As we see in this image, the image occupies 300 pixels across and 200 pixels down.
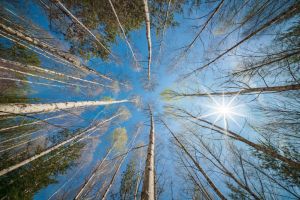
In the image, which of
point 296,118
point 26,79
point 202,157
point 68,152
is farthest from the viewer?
point 26,79

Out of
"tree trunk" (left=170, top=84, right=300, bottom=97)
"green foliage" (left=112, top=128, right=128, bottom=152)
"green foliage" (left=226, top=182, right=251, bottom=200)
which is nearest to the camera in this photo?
"tree trunk" (left=170, top=84, right=300, bottom=97)

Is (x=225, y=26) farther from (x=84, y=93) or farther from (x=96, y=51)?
(x=84, y=93)

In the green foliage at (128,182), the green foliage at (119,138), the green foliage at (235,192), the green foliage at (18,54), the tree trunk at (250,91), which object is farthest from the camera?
the green foliage at (119,138)

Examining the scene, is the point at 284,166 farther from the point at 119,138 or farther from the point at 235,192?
the point at 119,138

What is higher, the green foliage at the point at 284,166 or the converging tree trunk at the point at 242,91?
the converging tree trunk at the point at 242,91

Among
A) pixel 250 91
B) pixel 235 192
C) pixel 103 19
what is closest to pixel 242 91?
pixel 250 91

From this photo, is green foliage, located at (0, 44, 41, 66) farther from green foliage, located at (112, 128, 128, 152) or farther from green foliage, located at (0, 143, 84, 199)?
green foliage, located at (112, 128, 128, 152)

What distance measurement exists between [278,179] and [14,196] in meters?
9.19

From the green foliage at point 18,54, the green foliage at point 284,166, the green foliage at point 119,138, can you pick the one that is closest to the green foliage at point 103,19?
the green foliage at point 18,54

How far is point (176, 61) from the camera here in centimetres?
793

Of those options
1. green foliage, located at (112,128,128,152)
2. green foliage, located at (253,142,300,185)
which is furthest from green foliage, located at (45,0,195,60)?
green foliage, located at (112,128,128,152)

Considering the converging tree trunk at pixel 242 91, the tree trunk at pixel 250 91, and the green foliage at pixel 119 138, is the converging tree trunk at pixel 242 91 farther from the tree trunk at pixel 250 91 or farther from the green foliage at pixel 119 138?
the green foliage at pixel 119 138

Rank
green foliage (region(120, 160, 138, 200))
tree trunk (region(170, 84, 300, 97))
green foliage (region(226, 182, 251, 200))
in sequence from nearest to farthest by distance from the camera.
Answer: tree trunk (region(170, 84, 300, 97)) < green foliage (region(226, 182, 251, 200)) < green foliage (region(120, 160, 138, 200))

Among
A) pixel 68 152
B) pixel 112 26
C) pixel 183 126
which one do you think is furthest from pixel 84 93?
pixel 183 126
